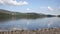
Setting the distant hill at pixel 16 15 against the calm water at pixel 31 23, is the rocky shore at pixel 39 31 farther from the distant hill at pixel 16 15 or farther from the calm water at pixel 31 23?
the distant hill at pixel 16 15

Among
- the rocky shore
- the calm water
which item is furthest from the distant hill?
the rocky shore

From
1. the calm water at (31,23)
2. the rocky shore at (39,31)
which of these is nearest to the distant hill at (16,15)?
the calm water at (31,23)

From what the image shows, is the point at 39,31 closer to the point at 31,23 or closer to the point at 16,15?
the point at 31,23

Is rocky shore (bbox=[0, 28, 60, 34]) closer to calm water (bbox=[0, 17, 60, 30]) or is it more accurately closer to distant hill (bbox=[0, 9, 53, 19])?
calm water (bbox=[0, 17, 60, 30])

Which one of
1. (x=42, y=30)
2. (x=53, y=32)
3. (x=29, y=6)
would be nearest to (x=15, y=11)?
(x=29, y=6)

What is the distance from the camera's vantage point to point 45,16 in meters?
3.18

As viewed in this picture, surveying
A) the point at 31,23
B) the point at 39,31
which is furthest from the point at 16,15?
the point at 39,31

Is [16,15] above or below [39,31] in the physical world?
above

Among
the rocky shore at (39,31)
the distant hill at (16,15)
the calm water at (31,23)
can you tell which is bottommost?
the rocky shore at (39,31)

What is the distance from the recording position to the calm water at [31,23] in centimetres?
302

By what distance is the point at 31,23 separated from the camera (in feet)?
10.3

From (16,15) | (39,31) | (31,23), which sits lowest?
(39,31)

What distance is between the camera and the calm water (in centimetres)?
302

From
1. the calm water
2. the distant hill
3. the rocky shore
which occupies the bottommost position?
the rocky shore
